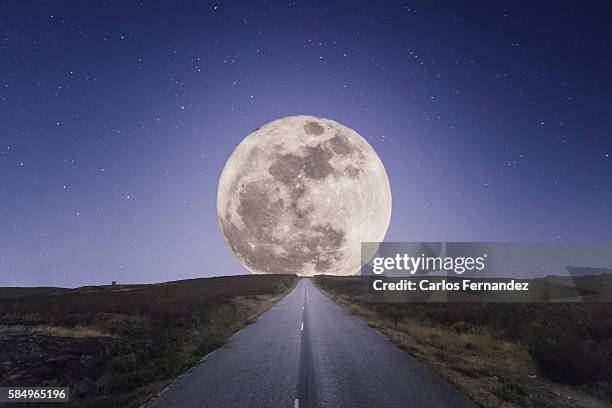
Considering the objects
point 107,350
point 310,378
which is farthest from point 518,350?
point 107,350

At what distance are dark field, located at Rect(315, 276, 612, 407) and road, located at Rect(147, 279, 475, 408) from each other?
0.85 m

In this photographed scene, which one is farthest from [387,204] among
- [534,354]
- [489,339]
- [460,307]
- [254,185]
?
[534,354]

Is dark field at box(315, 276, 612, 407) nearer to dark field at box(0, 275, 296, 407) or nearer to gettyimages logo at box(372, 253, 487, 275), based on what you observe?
dark field at box(0, 275, 296, 407)

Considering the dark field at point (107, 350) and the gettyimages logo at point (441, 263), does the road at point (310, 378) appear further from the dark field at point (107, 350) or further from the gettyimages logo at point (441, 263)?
the gettyimages logo at point (441, 263)

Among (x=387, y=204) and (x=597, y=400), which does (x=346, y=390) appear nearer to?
(x=597, y=400)

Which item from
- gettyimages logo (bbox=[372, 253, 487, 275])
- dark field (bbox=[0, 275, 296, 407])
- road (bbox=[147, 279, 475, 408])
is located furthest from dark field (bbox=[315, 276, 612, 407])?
gettyimages logo (bbox=[372, 253, 487, 275])

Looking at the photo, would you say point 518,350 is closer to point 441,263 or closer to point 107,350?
point 107,350

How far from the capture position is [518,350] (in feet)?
41.0

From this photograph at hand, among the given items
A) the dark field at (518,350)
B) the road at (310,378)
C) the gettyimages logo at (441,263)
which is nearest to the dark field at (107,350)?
the road at (310,378)

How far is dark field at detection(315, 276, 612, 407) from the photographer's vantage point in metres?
8.27

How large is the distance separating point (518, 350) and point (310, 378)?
27.7 ft

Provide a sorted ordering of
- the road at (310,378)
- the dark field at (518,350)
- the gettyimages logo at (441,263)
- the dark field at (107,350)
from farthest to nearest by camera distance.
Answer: the gettyimages logo at (441,263), the dark field at (107,350), the dark field at (518,350), the road at (310,378)

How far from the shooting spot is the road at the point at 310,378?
6688 millimetres

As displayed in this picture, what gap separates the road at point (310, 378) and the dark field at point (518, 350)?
85 centimetres
